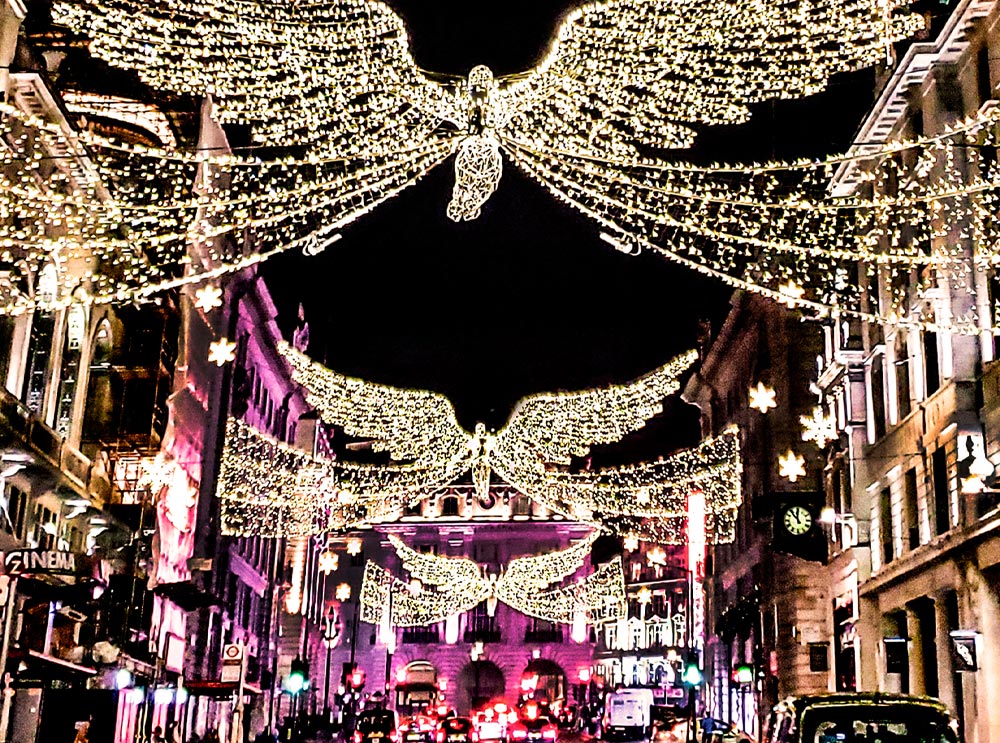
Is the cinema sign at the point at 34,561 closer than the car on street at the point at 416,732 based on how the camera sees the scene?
Yes

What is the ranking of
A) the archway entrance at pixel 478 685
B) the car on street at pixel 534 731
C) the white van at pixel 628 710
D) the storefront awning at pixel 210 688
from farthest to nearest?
the archway entrance at pixel 478 685
the white van at pixel 628 710
the car on street at pixel 534 731
the storefront awning at pixel 210 688

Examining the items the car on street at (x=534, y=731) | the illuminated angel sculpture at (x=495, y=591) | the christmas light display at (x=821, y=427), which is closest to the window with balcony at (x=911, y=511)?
the christmas light display at (x=821, y=427)

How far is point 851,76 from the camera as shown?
119ft

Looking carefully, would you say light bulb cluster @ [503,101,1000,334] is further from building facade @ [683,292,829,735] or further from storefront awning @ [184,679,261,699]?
storefront awning @ [184,679,261,699]

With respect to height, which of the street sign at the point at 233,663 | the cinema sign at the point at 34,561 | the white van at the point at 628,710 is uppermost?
the cinema sign at the point at 34,561

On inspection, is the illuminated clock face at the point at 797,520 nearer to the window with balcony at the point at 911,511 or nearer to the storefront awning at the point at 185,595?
the window with balcony at the point at 911,511

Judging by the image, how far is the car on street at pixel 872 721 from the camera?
41.3ft

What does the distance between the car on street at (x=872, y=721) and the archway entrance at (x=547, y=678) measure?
7923 cm

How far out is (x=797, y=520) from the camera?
3541 cm

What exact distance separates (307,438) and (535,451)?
106ft

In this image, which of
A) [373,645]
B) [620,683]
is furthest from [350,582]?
[620,683]

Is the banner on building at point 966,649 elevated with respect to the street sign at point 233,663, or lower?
elevated

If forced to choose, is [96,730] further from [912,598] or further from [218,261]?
[218,261]

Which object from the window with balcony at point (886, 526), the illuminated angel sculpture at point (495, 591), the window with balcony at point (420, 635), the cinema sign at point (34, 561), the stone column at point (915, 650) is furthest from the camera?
the window with balcony at point (420, 635)
